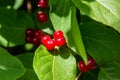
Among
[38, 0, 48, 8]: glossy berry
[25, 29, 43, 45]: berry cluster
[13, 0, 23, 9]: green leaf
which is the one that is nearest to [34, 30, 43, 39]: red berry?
[25, 29, 43, 45]: berry cluster

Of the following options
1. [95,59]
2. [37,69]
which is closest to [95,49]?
[95,59]

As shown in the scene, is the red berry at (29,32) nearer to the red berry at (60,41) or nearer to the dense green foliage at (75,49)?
the dense green foliage at (75,49)

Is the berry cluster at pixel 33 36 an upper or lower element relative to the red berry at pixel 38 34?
lower

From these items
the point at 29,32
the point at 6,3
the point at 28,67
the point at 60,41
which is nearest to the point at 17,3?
the point at 6,3

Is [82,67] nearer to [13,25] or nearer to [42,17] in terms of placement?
[42,17]

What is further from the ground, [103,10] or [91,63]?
[103,10]

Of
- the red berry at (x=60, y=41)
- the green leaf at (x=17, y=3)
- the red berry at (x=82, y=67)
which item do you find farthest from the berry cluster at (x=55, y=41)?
the green leaf at (x=17, y=3)
